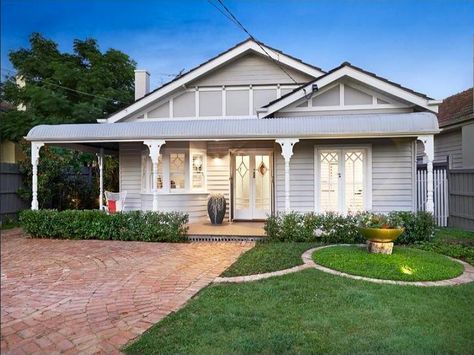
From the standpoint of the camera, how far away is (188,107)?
1260 centimetres

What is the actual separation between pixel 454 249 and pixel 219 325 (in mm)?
6061

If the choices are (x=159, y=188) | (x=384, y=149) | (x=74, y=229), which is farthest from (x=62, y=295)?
(x=384, y=149)

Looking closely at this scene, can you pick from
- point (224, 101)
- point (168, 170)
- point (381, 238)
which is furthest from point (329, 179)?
point (168, 170)

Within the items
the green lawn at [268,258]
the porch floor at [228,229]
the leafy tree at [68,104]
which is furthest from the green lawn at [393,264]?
the leafy tree at [68,104]

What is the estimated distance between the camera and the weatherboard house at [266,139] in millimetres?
9430

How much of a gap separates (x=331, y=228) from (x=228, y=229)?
2.77 metres

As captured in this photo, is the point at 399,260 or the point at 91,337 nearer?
the point at 91,337

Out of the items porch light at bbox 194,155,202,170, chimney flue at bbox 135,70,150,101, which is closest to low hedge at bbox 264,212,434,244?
porch light at bbox 194,155,202,170

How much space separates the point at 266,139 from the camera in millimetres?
9430

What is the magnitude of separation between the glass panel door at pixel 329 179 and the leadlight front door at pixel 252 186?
2.05 metres

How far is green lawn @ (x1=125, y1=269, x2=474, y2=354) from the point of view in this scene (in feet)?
11.2

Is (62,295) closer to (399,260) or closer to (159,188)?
(399,260)

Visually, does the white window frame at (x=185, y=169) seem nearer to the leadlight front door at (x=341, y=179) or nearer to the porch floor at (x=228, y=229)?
the porch floor at (x=228, y=229)

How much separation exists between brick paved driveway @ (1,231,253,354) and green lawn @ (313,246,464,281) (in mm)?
1977
